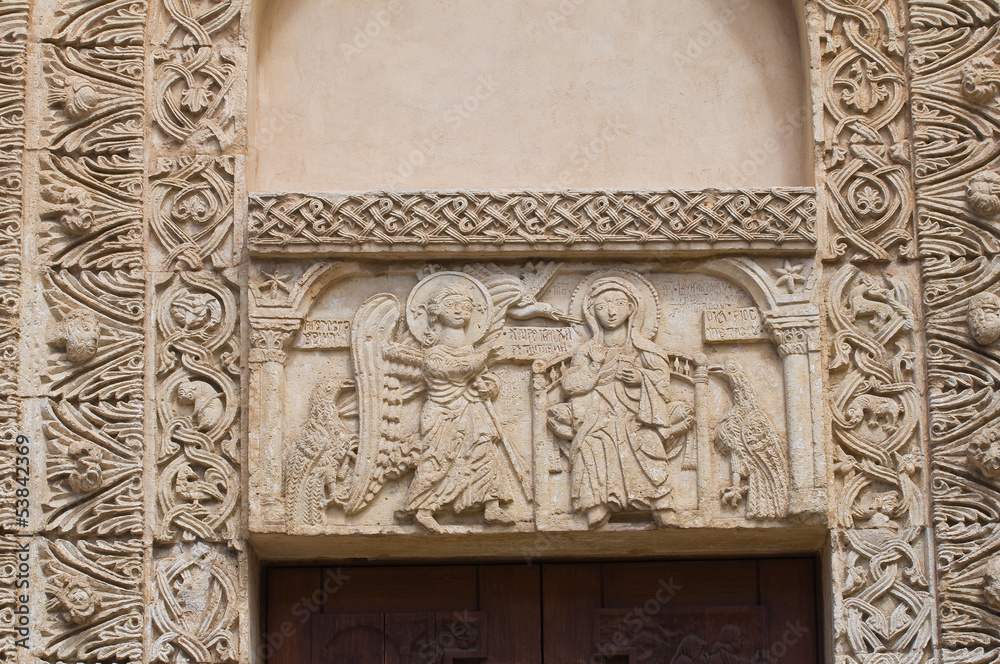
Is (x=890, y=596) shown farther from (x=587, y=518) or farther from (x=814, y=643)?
(x=587, y=518)

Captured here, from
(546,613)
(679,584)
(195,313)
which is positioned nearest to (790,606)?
(679,584)

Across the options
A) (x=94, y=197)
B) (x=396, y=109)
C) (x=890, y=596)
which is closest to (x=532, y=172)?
(x=396, y=109)

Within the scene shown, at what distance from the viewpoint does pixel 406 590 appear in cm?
569

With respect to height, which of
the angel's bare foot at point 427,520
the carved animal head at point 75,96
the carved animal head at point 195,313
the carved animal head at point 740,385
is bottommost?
the angel's bare foot at point 427,520

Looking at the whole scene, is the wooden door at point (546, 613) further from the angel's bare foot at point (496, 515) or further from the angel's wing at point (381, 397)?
the angel's wing at point (381, 397)

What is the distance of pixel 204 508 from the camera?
214 inches

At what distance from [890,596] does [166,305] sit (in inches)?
116

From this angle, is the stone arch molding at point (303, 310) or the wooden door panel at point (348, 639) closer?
the stone arch molding at point (303, 310)

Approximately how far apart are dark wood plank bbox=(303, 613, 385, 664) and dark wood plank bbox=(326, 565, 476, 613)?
0.05 meters

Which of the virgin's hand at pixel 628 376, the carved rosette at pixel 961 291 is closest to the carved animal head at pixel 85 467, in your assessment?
the virgin's hand at pixel 628 376

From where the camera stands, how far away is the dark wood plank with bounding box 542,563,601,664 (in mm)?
5609

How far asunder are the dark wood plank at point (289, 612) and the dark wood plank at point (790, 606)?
176 centimetres

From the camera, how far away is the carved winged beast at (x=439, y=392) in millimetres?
5422

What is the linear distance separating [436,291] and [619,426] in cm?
88
